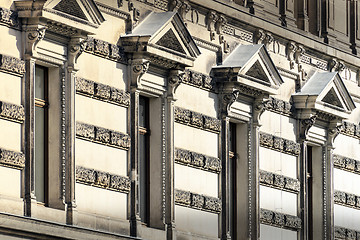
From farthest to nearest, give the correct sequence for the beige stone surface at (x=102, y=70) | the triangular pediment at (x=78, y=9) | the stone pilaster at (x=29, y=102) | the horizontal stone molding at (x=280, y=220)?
the horizontal stone molding at (x=280, y=220) → the beige stone surface at (x=102, y=70) → the triangular pediment at (x=78, y=9) → the stone pilaster at (x=29, y=102)

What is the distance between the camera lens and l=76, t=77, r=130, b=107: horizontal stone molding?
89.0 feet

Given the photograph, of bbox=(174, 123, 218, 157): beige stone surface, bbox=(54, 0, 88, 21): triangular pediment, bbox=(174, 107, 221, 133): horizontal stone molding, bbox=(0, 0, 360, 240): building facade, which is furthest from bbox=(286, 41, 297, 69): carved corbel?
bbox=(54, 0, 88, 21): triangular pediment

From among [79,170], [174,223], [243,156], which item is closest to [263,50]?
[243,156]

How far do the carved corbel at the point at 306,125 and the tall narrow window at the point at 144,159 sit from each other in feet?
17.7

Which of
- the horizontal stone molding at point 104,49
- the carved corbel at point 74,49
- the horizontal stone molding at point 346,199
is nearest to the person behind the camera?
the carved corbel at point 74,49

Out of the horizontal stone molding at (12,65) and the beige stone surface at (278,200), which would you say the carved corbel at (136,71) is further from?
the beige stone surface at (278,200)

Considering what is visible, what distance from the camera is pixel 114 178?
27.8 metres

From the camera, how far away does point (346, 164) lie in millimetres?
35781

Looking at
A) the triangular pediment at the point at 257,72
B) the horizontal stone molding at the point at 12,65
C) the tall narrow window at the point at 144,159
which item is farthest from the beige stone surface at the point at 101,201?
the triangular pediment at the point at 257,72

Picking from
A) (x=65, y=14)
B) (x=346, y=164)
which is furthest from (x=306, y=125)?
(x=65, y=14)

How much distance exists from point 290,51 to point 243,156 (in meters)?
2.94

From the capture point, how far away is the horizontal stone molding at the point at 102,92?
27.1 metres

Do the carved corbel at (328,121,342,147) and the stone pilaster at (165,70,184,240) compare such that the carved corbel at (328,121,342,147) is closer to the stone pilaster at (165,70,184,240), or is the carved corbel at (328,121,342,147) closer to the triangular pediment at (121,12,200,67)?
the triangular pediment at (121,12,200,67)

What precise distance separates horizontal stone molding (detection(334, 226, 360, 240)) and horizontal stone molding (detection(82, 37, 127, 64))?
28.6ft
